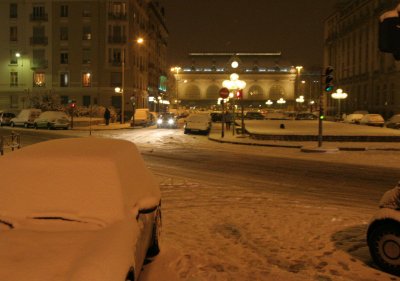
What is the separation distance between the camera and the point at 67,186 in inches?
200

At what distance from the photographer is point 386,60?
78062 mm

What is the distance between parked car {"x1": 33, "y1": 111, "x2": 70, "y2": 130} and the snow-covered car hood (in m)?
40.1

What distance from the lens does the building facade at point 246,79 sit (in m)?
141

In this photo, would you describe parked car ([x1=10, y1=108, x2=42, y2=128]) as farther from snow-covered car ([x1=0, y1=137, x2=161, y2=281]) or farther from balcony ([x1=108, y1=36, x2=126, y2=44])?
snow-covered car ([x1=0, y1=137, x2=161, y2=281])

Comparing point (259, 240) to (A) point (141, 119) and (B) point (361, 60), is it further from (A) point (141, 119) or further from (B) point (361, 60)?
(B) point (361, 60)

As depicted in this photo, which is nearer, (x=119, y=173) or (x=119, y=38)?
(x=119, y=173)

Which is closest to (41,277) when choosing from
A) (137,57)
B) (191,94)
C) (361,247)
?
(361,247)

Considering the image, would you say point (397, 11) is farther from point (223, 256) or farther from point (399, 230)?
point (223, 256)

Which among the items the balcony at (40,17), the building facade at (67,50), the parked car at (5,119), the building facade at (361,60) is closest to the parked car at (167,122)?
the parked car at (5,119)

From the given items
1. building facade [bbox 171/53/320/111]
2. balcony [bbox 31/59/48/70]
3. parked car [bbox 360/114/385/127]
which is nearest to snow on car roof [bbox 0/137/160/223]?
parked car [bbox 360/114/385/127]

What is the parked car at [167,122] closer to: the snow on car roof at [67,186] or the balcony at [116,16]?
the balcony at [116,16]

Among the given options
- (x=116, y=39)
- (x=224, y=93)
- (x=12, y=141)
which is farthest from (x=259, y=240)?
(x=116, y=39)

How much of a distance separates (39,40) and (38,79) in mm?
5340

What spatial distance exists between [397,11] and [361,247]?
3128 millimetres
